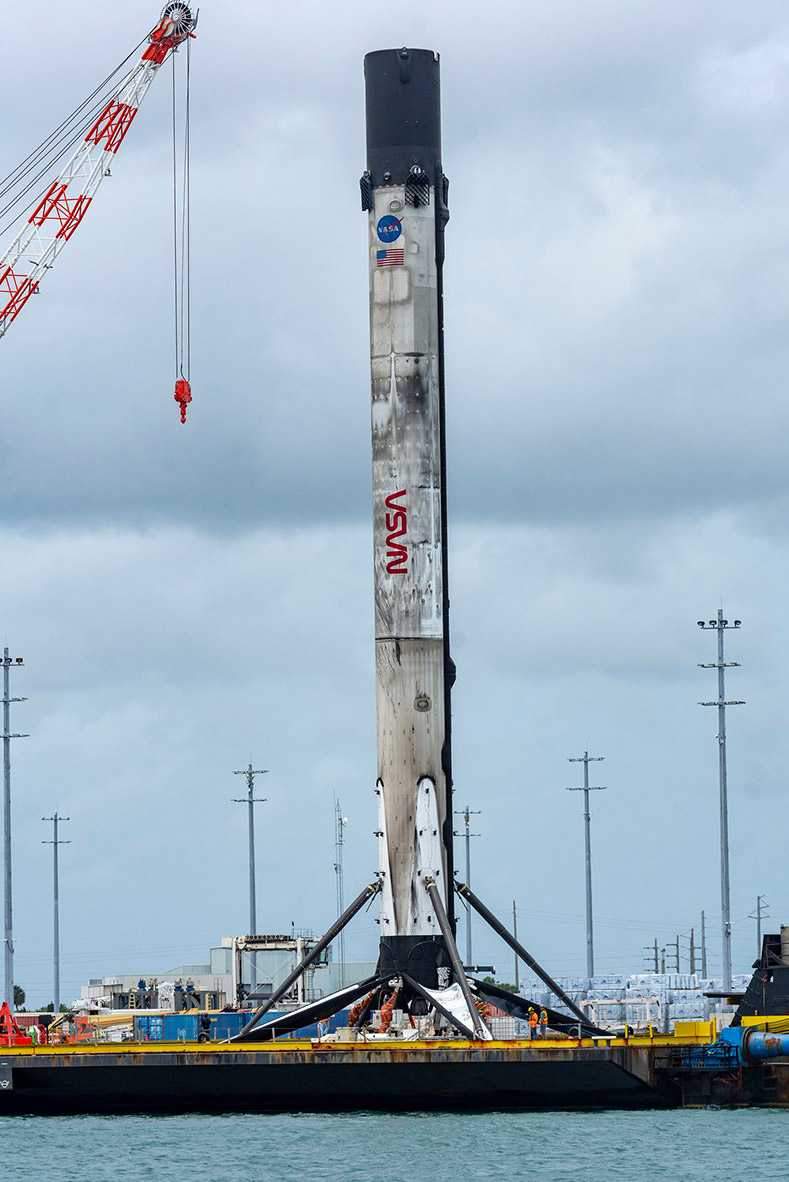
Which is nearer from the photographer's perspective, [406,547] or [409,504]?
[406,547]

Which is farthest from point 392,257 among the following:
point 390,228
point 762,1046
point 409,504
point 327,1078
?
point 762,1046

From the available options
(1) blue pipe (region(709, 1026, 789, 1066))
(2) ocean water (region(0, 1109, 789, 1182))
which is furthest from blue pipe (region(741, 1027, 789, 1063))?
(2) ocean water (region(0, 1109, 789, 1182))

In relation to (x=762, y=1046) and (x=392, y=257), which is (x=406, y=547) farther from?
(x=762, y=1046)

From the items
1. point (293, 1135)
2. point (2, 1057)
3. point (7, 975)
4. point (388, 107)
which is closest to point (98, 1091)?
point (2, 1057)

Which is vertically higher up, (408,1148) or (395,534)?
(395,534)

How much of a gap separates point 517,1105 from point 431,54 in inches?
1461

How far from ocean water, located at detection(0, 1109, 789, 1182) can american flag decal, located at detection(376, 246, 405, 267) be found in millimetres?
29670

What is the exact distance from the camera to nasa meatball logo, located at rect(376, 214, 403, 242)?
7831 cm

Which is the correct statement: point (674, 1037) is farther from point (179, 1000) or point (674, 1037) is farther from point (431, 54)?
point (431, 54)

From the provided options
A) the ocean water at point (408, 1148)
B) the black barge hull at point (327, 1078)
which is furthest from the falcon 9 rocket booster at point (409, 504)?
the ocean water at point (408, 1148)

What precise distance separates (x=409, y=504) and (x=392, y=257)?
901 cm

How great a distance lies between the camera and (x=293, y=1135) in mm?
68562

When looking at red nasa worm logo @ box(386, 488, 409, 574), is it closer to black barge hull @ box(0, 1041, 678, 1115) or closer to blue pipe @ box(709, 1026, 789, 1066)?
black barge hull @ box(0, 1041, 678, 1115)

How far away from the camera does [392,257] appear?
78.2m
